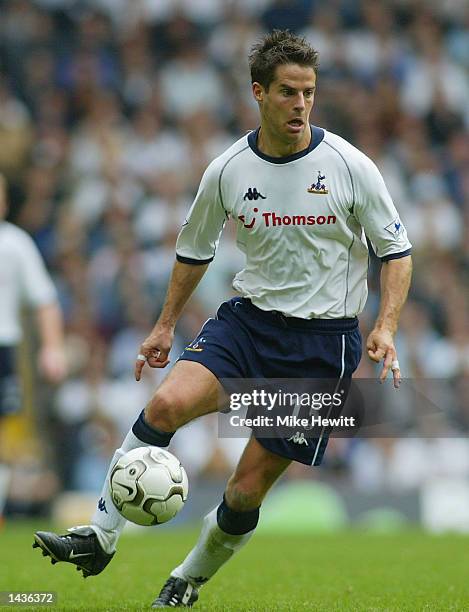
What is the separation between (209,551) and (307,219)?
1.67 meters

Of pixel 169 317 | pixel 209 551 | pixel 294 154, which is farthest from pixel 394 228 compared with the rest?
pixel 209 551

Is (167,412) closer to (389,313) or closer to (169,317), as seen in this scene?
(169,317)

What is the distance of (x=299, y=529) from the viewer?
40.6 feet

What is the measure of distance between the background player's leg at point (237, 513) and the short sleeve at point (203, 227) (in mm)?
975

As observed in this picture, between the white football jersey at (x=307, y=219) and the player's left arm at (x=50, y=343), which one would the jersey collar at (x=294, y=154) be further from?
the player's left arm at (x=50, y=343)

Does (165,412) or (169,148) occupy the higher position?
(169,148)

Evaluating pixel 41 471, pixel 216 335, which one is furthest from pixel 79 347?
pixel 216 335

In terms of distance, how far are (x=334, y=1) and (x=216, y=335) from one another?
12030mm

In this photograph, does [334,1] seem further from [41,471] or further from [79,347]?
[41,471]

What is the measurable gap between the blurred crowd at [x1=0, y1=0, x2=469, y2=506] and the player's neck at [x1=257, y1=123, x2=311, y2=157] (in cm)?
706

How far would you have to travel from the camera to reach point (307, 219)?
228 inches

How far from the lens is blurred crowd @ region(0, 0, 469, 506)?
1339cm

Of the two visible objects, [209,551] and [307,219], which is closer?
[307,219]

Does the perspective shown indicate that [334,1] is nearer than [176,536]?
No
